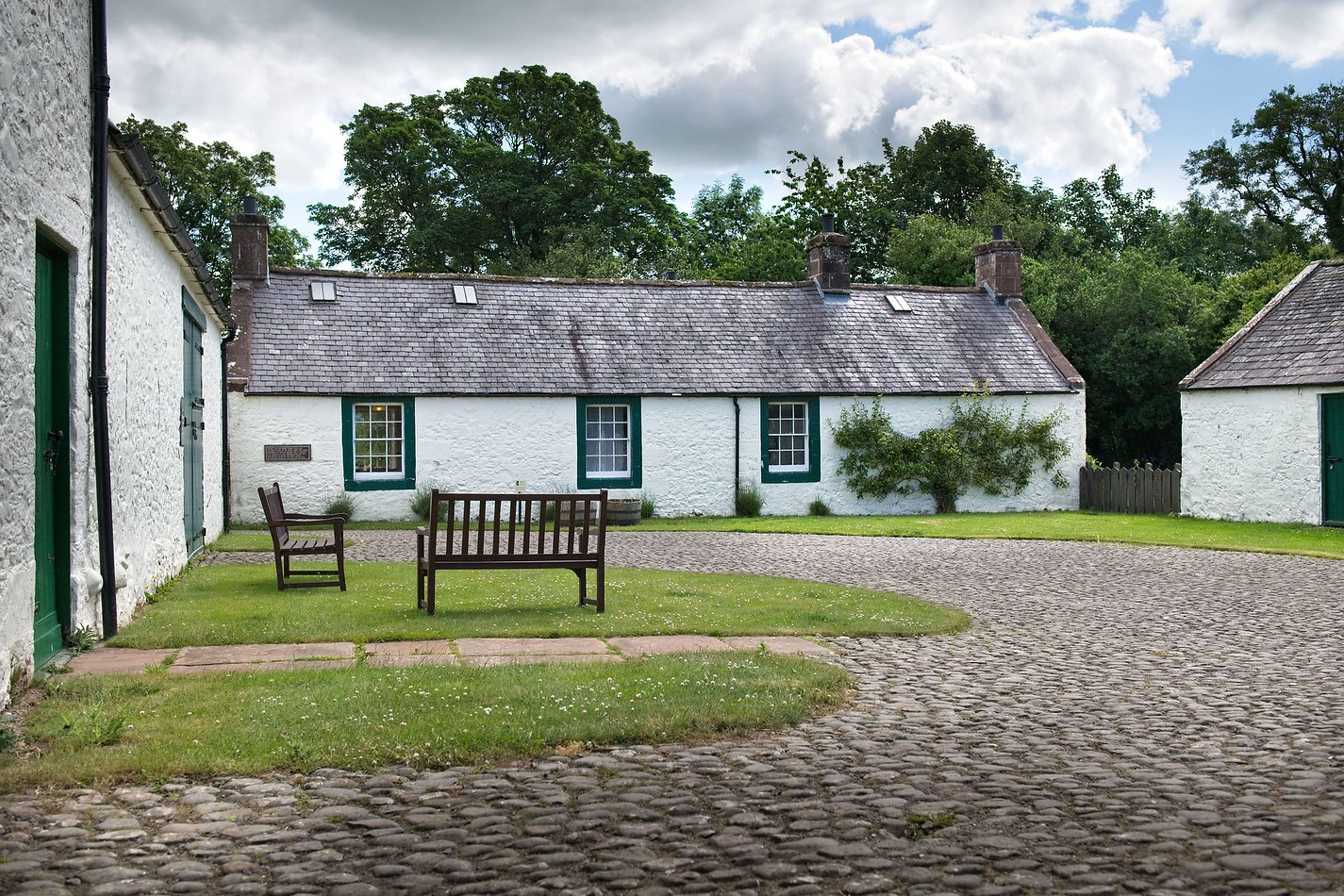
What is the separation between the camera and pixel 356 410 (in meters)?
24.3

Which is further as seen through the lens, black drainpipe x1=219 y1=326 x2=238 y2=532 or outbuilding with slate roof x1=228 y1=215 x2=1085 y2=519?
outbuilding with slate roof x1=228 y1=215 x2=1085 y2=519

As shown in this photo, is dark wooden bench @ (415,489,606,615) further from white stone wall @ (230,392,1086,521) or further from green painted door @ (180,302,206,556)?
white stone wall @ (230,392,1086,521)

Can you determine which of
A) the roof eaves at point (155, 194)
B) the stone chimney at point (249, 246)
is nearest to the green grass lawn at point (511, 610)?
the roof eaves at point (155, 194)

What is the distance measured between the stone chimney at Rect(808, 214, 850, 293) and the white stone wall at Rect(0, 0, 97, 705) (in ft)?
74.5

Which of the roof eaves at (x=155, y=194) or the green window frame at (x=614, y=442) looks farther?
the green window frame at (x=614, y=442)

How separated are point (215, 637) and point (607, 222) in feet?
130

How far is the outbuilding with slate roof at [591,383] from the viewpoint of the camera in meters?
24.0

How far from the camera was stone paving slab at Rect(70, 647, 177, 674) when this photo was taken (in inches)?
301

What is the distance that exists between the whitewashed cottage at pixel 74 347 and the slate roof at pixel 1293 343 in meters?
18.7

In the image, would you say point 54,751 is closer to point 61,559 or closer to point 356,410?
point 61,559

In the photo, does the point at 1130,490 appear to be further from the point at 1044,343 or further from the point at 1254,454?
the point at 1044,343

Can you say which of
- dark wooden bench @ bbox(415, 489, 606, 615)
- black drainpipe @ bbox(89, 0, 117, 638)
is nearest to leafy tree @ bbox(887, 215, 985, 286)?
dark wooden bench @ bbox(415, 489, 606, 615)

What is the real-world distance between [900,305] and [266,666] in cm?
2425

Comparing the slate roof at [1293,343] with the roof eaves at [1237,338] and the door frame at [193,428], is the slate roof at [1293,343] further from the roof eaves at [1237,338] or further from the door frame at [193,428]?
the door frame at [193,428]
